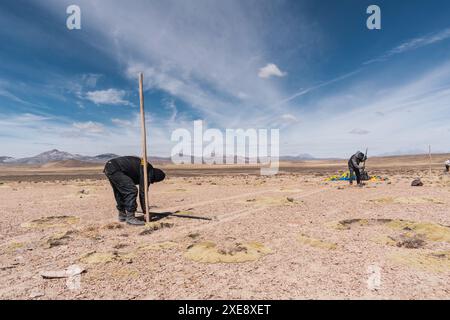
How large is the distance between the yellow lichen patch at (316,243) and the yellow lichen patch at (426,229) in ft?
8.14

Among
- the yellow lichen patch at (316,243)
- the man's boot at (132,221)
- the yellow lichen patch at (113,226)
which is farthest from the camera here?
the man's boot at (132,221)

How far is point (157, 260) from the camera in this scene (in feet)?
20.2

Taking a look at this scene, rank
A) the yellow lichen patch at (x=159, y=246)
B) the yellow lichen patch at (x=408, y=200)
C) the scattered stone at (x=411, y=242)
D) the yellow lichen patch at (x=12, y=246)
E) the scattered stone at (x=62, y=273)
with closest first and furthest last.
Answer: the scattered stone at (x=62, y=273) → the scattered stone at (x=411, y=242) → the yellow lichen patch at (x=159, y=246) → the yellow lichen patch at (x=12, y=246) → the yellow lichen patch at (x=408, y=200)

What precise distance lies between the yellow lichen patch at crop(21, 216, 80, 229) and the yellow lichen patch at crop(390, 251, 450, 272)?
9.70 metres

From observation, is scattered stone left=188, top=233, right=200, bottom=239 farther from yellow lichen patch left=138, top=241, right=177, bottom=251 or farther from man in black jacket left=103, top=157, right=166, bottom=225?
man in black jacket left=103, top=157, right=166, bottom=225

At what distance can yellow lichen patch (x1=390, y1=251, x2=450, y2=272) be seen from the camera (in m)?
5.38

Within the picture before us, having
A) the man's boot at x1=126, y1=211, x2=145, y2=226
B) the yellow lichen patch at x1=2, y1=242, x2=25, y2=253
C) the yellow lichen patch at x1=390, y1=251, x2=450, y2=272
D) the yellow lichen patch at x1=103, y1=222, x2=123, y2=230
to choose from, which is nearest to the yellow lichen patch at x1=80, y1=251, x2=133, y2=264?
the yellow lichen patch at x1=2, y1=242, x2=25, y2=253

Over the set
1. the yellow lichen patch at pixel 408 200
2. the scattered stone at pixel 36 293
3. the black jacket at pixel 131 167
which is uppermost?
the black jacket at pixel 131 167

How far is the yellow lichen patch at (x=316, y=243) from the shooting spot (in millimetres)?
6827

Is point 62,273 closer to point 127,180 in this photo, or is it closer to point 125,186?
point 125,186

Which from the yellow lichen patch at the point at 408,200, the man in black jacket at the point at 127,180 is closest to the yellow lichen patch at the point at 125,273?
the man in black jacket at the point at 127,180

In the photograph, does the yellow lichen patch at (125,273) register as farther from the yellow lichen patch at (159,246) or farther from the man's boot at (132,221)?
the man's boot at (132,221)

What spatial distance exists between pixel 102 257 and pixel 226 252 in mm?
2587
